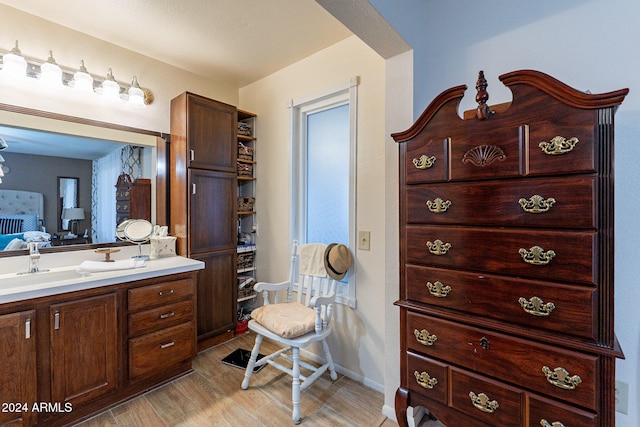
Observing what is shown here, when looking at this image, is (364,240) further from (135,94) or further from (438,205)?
(135,94)

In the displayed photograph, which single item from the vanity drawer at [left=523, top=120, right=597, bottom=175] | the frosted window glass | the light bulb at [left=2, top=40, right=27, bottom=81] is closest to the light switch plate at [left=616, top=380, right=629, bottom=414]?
the vanity drawer at [left=523, top=120, right=597, bottom=175]

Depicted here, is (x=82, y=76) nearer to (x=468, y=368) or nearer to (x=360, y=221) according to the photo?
(x=360, y=221)

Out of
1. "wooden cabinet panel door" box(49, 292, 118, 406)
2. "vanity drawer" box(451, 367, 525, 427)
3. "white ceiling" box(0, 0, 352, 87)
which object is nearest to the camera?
"vanity drawer" box(451, 367, 525, 427)

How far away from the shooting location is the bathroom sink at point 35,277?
1.69m

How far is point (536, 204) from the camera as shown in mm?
972

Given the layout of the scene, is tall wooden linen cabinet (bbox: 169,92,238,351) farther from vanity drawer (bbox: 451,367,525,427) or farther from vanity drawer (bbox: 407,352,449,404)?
vanity drawer (bbox: 451,367,525,427)

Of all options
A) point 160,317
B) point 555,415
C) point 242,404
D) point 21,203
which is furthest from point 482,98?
point 21,203

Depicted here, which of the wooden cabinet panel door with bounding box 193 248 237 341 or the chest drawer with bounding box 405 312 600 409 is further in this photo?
the wooden cabinet panel door with bounding box 193 248 237 341

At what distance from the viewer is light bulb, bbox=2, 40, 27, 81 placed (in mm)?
1750

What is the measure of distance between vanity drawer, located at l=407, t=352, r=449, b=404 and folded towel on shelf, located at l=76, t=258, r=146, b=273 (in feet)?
6.22

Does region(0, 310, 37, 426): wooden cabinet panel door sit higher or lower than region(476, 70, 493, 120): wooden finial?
lower

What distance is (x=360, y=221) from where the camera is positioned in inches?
82.3

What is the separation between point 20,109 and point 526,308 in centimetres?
304

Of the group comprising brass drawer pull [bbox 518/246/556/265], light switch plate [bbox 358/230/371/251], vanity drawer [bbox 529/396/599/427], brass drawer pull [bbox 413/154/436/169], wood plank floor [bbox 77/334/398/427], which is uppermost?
brass drawer pull [bbox 413/154/436/169]
